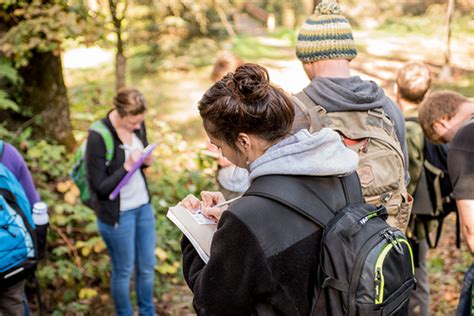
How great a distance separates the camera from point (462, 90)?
12.5 meters

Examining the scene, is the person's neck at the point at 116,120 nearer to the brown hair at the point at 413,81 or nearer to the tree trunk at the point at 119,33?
the brown hair at the point at 413,81

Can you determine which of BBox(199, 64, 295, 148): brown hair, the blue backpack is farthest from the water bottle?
BBox(199, 64, 295, 148): brown hair

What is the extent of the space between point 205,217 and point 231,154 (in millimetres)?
385

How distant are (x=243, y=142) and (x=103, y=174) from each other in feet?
7.67

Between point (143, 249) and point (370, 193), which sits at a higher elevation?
point (370, 193)

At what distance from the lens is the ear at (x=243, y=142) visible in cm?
194

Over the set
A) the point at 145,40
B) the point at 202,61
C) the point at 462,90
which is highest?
the point at 145,40

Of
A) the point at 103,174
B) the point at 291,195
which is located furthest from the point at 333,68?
the point at 103,174

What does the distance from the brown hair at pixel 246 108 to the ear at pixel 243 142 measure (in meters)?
0.02

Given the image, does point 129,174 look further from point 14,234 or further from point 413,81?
point 413,81

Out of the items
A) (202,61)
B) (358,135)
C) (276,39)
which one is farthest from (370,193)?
(276,39)

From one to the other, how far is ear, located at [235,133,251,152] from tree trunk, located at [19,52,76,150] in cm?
483

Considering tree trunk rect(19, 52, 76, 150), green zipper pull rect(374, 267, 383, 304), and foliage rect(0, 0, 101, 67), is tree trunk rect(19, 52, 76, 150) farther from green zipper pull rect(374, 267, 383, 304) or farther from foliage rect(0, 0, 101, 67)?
green zipper pull rect(374, 267, 383, 304)

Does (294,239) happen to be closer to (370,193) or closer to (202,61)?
(370,193)
